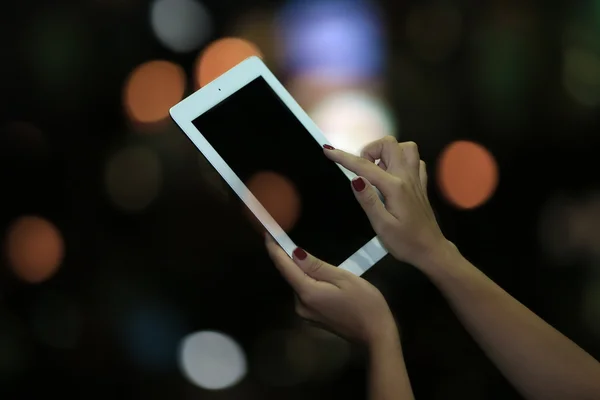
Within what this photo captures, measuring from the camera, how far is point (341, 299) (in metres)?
0.50

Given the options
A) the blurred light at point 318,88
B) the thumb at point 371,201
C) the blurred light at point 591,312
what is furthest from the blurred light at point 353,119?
the blurred light at point 591,312

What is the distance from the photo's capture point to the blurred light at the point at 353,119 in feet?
2.43

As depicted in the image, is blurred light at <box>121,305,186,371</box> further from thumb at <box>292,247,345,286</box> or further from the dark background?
thumb at <box>292,247,345,286</box>

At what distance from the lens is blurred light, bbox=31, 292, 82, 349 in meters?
0.69

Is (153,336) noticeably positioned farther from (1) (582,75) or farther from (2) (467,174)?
(1) (582,75)

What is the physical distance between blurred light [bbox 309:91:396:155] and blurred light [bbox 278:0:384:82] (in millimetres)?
33

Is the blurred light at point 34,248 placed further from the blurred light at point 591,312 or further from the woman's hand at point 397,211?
the blurred light at point 591,312

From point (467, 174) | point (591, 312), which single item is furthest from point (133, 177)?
point (591, 312)

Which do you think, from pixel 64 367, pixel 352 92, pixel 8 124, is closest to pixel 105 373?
pixel 64 367

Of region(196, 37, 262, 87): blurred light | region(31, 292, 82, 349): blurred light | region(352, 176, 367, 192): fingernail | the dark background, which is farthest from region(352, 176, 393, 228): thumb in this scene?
region(31, 292, 82, 349): blurred light

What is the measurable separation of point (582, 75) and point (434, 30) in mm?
221

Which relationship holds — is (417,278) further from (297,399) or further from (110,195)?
(110,195)

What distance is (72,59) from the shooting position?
74 cm

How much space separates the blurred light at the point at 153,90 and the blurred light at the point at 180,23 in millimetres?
35
